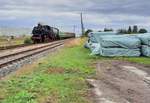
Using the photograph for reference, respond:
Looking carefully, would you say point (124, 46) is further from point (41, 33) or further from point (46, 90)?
point (41, 33)

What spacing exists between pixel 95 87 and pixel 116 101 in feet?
7.72

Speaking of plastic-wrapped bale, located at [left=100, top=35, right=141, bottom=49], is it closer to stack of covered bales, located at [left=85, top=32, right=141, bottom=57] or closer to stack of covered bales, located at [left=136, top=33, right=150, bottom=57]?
stack of covered bales, located at [left=85, top=32, right=141, bottom=57]

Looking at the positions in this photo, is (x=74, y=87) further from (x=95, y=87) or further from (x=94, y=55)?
(x=94, y=55)

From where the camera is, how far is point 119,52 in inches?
1099

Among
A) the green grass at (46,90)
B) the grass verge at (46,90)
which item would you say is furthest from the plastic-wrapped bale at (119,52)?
the green grass at (46,90)

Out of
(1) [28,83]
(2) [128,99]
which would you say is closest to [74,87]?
(1) [28,83]

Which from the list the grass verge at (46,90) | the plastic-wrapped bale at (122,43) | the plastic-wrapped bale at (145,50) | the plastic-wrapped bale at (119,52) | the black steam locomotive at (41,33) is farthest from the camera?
the black steam locomotive at (41,33)

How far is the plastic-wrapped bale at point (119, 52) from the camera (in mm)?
27703

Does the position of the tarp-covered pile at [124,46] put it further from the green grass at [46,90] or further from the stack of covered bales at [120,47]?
the green grass at [46,90]

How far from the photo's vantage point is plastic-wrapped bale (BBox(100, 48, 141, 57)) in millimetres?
27703

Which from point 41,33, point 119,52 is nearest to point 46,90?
point 119,52

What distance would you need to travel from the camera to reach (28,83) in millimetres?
13367

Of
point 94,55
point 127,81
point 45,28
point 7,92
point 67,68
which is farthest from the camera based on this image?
point 45,28

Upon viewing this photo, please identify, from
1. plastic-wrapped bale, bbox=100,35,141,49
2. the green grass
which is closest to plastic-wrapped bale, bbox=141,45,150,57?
plastic-wrapped bale, bbox=100,35,141,49
